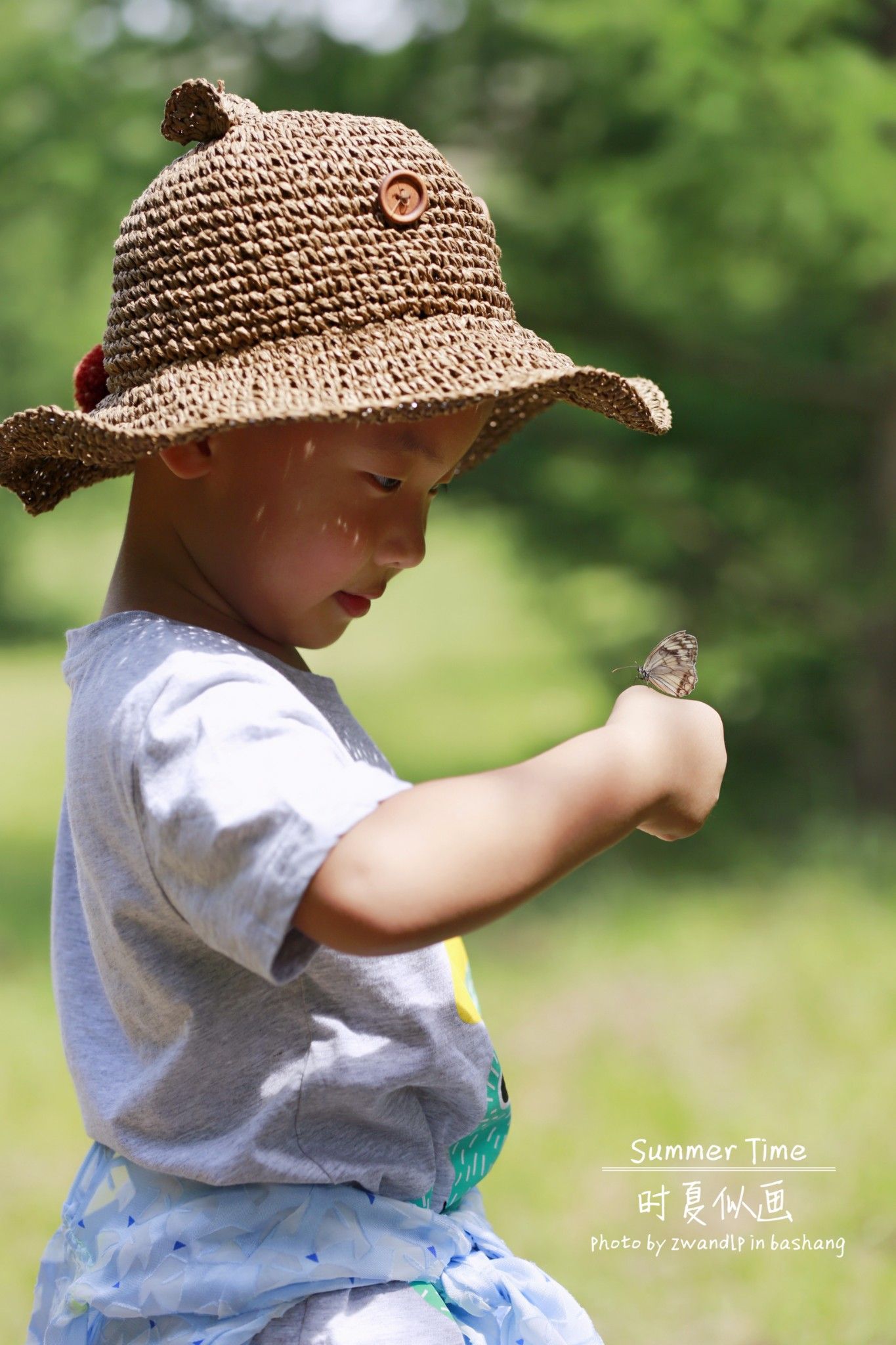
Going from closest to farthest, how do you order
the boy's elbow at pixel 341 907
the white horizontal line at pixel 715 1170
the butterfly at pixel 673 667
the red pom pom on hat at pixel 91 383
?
1. the boy's elbow at pixel 341 907
2. the butterfly at pixel 673 667
3. the red pom pom on hat at pixel 91 383
4. the white horizontal line at pixel 715 1170

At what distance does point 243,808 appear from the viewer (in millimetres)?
935

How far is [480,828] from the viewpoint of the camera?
97 centimetres

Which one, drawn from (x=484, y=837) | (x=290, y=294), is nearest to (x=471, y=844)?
(x=484, y=837)

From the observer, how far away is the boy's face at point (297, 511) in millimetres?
1191

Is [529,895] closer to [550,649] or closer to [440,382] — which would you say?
Answer: [440,382]

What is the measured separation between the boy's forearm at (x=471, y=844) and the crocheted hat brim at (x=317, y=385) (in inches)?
11.8

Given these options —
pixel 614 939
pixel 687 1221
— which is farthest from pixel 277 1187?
pixel 614 939

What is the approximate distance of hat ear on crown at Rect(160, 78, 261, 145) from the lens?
1213mm

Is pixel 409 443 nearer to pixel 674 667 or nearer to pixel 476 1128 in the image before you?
pixel 674 667

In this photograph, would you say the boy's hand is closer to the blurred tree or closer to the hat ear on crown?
the hat ear on crown

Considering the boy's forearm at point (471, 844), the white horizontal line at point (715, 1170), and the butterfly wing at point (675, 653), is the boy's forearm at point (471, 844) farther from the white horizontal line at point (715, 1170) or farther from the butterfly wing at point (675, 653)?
the white horizontal line at point (715, 1170)

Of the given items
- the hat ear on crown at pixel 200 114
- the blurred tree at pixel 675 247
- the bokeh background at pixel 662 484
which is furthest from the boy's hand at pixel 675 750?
the blurred tree at pixel 675 247

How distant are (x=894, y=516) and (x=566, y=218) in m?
1.46

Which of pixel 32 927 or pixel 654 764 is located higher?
pixel 654 764
